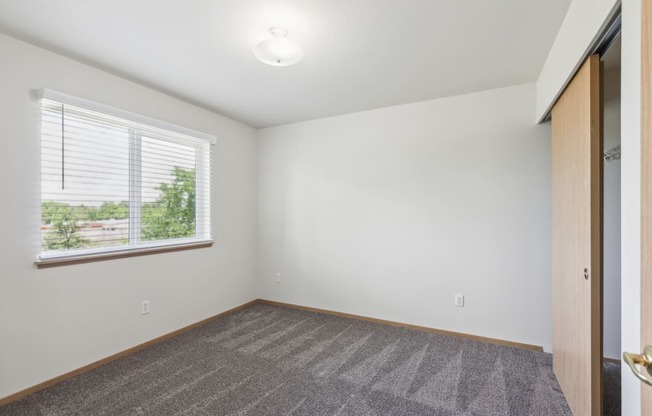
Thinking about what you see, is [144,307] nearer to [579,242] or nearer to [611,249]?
[579,242]

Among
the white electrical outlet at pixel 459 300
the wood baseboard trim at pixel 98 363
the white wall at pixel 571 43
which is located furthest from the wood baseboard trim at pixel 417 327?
the white wall at pixel 571 43

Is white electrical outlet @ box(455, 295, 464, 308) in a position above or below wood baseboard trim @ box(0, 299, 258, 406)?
above

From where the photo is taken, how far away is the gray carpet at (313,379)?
6.48 feet

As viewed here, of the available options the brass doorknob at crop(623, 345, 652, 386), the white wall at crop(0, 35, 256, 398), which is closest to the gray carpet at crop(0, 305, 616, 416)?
the white wall at crop(0, 35, 256, 398)

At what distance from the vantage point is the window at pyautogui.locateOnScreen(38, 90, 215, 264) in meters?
2.29

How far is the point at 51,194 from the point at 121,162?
60cm

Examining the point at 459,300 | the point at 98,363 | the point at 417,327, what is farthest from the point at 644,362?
the point at 98,363

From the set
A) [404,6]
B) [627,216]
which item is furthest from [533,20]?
[627,216]

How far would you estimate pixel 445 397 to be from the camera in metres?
2.07

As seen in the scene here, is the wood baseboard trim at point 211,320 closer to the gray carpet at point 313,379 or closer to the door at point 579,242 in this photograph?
the gray carpet at point 313,379

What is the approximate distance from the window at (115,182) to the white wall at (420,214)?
1104mm

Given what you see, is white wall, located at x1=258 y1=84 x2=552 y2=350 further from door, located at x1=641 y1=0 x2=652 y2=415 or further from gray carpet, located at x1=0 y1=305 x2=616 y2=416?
door, located at x1=641 y1=0 x2=652 y2=415

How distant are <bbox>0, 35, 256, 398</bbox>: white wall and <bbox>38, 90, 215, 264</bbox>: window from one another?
0.10 m

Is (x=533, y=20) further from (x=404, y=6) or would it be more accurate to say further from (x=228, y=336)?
(x=228, y=336)
